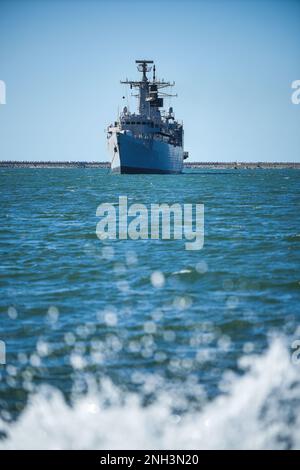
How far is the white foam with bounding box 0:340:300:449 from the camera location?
6648mm

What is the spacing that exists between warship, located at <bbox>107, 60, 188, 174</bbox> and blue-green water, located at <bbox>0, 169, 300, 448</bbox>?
226ft

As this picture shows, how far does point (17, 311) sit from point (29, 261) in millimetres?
5487

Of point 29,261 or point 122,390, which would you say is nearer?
point 122,390

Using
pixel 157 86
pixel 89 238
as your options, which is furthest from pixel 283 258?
pixel 157 86

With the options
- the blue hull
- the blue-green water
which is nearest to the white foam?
the blue-green water

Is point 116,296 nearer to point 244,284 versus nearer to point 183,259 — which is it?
point 244,284

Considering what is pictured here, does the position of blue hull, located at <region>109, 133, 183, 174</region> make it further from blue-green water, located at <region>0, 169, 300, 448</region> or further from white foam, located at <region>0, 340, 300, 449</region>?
white foam, located at <region>0, 340, 300, 449</region>

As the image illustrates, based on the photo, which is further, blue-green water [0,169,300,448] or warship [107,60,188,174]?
warship [107,60,188,174]

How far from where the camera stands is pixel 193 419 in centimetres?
700

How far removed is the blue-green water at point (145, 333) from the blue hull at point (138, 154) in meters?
67.2

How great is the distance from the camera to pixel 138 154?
3462 inches

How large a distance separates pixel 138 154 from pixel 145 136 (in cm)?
374

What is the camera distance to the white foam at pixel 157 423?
262 inches

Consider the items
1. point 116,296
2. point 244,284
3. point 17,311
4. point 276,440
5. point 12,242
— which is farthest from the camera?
point 12,242
